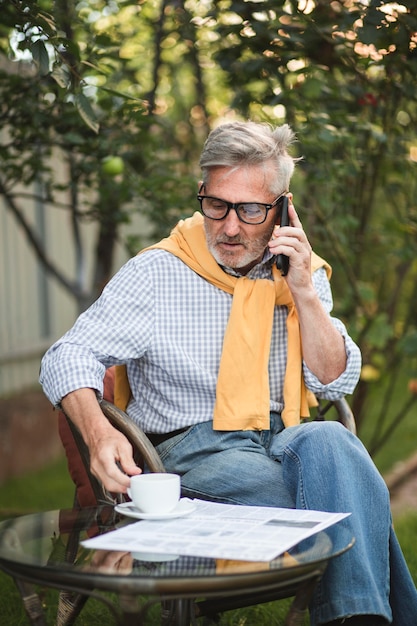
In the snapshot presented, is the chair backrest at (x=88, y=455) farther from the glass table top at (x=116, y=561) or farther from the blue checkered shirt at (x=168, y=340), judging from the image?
the glass table top at (x=116, y=561)

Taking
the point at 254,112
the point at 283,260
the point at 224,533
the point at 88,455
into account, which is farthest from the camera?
the point at 254,112

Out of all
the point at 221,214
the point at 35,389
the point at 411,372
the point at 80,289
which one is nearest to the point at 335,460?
the point at 221,214

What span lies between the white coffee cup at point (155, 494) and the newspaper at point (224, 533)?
0.03m

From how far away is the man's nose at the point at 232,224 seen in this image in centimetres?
286

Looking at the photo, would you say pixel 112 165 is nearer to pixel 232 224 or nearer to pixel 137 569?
pixel 232 224

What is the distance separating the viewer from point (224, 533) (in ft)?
6.57

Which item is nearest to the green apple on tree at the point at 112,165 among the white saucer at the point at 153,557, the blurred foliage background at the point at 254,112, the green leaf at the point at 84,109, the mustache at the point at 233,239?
the blurred foliage background at the point at 254,112

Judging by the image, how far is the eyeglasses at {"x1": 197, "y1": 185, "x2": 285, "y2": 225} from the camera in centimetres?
285

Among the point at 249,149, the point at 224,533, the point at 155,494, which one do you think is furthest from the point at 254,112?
the point at 224,533

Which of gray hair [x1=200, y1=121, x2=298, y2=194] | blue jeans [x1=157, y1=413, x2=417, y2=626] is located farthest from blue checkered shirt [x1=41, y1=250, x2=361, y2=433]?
gray hair [x1=200, y1=121, x2=298, y2=194]

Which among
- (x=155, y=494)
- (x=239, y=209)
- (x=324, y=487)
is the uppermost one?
(x=239, y=209)

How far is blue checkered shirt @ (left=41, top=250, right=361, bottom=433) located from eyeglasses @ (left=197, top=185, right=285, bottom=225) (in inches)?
8.4

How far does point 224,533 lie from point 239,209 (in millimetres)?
1173

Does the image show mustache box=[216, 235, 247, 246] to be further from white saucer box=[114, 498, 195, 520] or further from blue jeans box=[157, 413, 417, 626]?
white saucer box=[114, 498, 195, 520]
